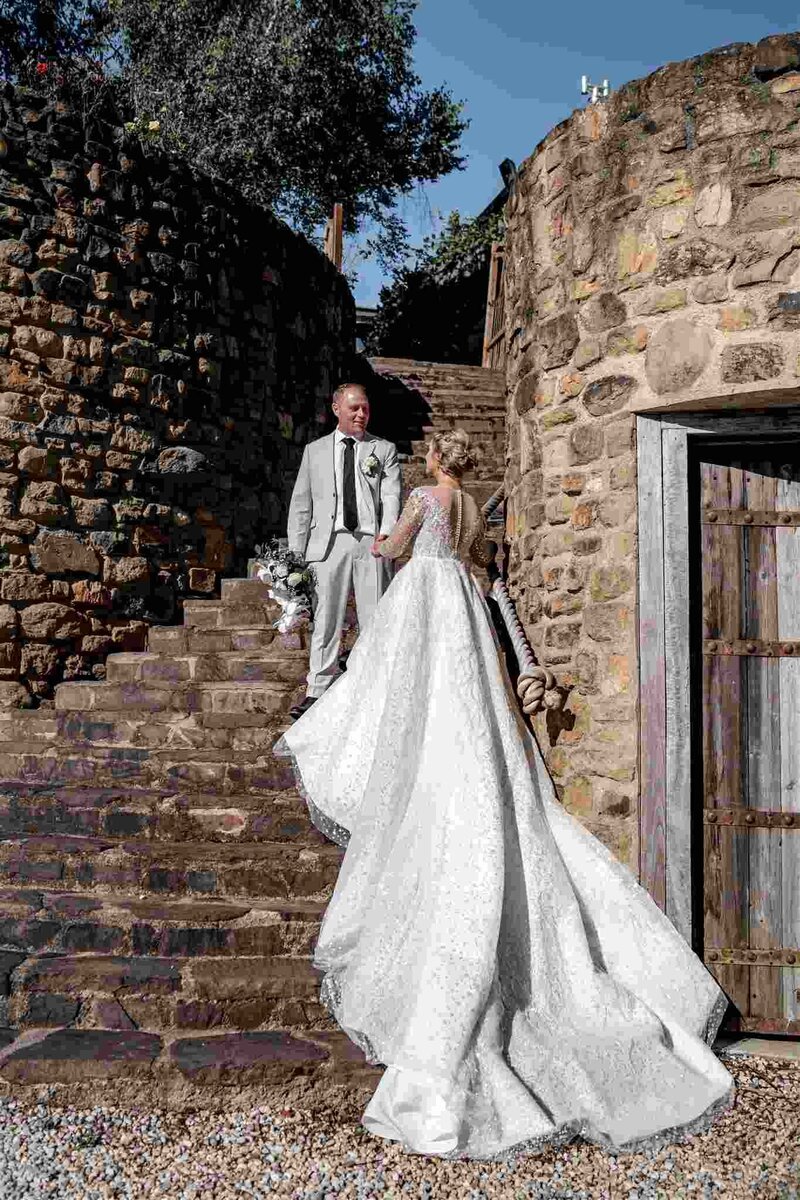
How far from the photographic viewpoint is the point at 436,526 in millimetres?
4230

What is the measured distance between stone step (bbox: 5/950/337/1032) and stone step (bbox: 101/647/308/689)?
241 centimetres

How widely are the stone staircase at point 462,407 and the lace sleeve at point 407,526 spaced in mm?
4734

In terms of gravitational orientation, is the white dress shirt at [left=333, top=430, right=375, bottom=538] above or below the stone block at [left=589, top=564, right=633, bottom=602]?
above

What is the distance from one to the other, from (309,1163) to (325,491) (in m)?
3.46

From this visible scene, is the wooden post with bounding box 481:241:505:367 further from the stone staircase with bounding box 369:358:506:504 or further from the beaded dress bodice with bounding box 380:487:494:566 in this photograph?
the beaded dress bodice with bounding box 380:487:494:566

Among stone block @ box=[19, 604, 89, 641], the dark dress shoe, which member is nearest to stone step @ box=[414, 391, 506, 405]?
stone block @ box=[19, 604, 89, 641]

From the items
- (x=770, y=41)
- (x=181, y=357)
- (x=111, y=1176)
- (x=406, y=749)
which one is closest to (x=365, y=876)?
(x=406, y=749)

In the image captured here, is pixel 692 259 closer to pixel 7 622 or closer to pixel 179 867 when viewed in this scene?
pixel 179 867

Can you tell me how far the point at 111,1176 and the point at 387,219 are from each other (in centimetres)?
1721

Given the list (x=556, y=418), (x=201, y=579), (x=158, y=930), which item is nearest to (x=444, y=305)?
(x=201, y=579)

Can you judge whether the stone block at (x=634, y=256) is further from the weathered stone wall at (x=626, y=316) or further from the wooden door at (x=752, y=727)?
the wooden door at (x=752, y=727)

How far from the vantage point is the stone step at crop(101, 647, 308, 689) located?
613 centimetres

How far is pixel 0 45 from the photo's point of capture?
13.2 m

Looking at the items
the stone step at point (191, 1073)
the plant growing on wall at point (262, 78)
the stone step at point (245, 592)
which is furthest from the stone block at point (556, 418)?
the plant growing on wall at point (262, 78)
